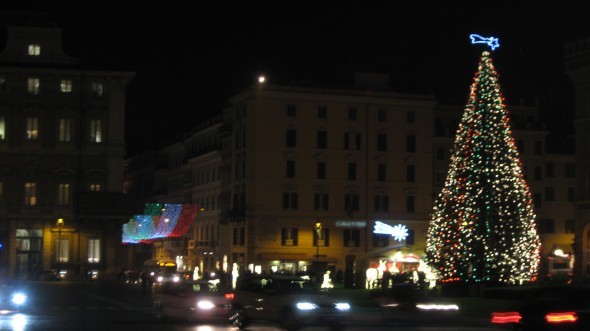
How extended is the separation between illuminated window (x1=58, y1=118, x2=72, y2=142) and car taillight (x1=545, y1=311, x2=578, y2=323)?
72.7 meters

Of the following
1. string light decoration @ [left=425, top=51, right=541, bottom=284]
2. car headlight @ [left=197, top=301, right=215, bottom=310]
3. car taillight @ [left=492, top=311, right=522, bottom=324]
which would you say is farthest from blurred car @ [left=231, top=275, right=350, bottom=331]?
string light decoration @ [left=425, top=51, right=541, bottom=284]

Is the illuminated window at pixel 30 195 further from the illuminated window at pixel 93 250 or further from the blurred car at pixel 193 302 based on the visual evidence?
the blurred car at pixel 193 302

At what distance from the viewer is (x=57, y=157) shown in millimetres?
93625

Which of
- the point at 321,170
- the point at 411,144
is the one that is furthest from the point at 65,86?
the point at 411,144

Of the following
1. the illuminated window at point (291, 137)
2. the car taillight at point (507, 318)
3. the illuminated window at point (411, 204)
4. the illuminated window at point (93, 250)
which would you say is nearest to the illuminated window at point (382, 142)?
the illuminated window at point (411, 204)

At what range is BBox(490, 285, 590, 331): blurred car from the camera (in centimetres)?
2491

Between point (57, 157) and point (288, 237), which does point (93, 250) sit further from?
point (288, 237)

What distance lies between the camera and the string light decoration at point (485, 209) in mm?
55938

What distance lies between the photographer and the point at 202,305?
4050cm

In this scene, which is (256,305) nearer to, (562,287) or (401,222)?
(562,287)

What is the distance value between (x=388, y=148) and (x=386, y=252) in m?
37.5

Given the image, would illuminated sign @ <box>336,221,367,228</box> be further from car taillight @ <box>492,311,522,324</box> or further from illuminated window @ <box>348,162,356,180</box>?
car taillight @ <box>492,311,522,324</box>

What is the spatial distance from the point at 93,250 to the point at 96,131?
9.36m

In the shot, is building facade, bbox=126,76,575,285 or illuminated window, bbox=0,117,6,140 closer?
illuminated window, bbox=0,117,6,140
